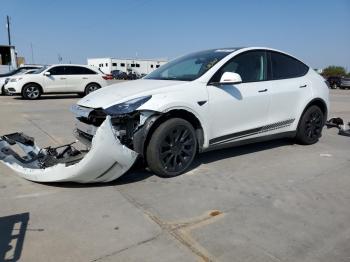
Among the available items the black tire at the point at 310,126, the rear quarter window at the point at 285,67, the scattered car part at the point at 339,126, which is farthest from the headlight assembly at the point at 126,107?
the scattered car part at the point at 339,126

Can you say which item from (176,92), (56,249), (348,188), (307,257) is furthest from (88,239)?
(348,188)

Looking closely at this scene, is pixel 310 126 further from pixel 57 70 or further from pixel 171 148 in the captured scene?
pixel 57 70

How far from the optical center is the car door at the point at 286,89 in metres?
5.69

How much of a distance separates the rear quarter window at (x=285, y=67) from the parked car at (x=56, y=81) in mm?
11183

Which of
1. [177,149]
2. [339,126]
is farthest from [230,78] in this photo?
[339,126]

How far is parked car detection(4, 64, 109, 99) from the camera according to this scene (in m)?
15.1

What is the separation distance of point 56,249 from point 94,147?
4.17ft

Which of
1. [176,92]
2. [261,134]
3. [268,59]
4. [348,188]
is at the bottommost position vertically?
[348,188]

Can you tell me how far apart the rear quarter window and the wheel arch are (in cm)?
171

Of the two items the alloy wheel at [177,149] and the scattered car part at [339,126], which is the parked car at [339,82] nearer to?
the scattered car part at [339,126]

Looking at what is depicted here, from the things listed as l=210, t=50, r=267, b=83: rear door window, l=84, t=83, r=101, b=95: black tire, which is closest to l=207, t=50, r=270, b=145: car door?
l=210, t=50, r=267, b=83: rear door window

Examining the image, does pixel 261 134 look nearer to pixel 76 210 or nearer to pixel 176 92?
pixel 176 92

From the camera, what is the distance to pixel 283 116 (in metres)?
5.88

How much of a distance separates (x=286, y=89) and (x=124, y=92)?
2.66 m
